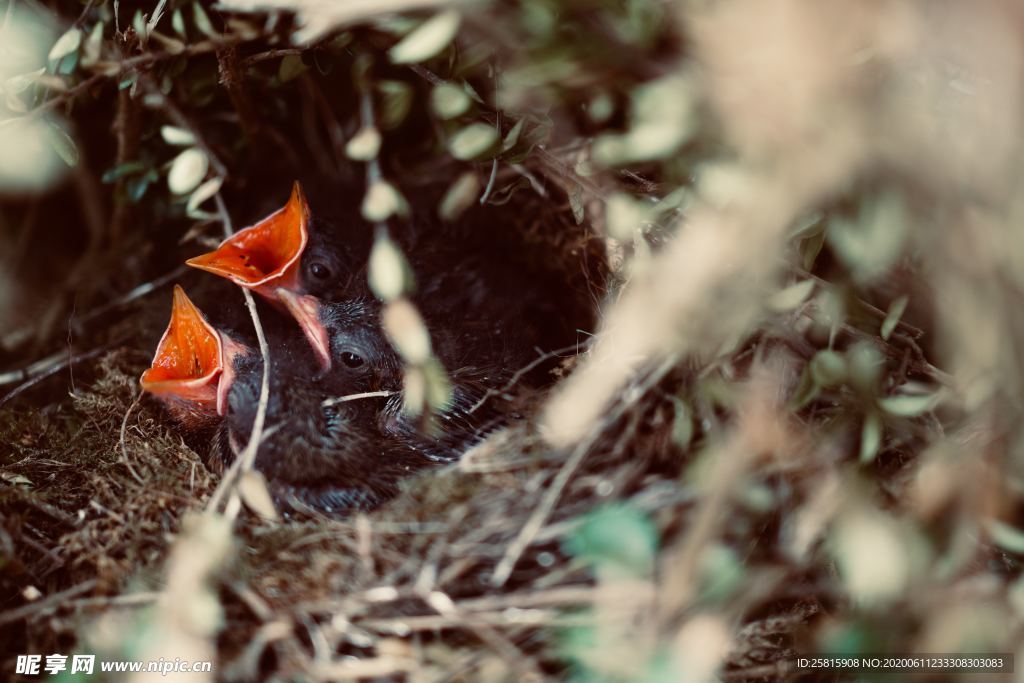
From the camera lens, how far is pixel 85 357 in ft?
5.02

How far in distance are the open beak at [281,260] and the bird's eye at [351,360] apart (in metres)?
0.04

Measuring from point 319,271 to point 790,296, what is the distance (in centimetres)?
111

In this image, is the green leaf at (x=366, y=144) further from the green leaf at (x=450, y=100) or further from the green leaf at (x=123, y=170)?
the green leaf at (x=123, y=170)

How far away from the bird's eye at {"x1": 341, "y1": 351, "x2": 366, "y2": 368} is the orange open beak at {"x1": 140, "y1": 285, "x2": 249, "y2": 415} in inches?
8.0

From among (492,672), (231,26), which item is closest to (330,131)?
(231,26)

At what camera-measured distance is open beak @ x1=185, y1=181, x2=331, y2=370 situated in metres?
1.54

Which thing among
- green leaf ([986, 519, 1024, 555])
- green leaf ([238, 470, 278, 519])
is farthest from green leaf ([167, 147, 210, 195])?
green leaf ([986, 519, 1024, 555])

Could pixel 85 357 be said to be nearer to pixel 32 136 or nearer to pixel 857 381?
pixel 32 136

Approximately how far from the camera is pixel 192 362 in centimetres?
155

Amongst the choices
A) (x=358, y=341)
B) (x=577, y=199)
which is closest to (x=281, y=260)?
(x=358, y=341)

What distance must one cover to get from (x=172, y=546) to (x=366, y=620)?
29 cm

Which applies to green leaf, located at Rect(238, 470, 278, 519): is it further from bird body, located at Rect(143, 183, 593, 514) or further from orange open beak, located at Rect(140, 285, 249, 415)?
orange open beak, located at Rect(140, 285, 249, 415)

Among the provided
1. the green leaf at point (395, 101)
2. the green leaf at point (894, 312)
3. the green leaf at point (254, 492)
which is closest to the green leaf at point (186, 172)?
the green leaf at point (395, 101)

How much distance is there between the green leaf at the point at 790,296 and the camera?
83cm
